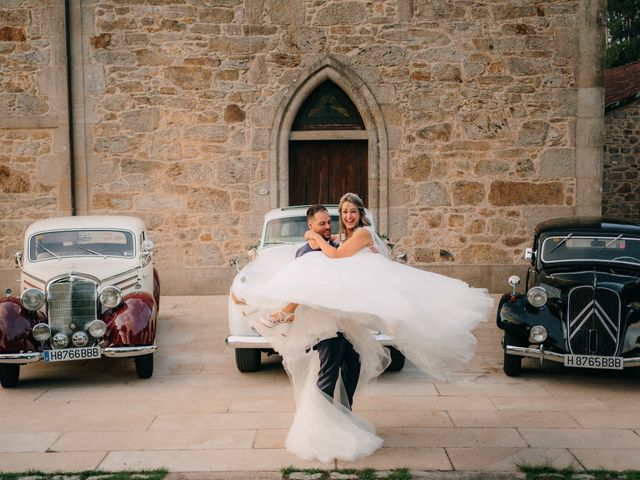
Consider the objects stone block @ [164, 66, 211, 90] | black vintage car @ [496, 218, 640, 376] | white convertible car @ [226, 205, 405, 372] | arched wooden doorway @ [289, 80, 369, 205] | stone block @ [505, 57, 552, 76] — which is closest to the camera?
white convertible car @ [226, 205, 405, 372]

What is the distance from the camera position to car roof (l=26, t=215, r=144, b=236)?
8.12 m

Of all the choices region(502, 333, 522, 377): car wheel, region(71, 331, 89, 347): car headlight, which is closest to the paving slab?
region(502, 333, 522, 377): car wheel

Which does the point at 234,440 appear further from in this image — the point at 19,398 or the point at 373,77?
the point at 373,77

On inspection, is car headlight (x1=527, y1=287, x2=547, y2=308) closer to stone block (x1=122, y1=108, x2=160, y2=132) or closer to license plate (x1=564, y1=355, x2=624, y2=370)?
license plate (x1=564, y1=355, x2=624, y2=370)

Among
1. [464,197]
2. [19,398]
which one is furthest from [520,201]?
[19,398]

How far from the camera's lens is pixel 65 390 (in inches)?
266

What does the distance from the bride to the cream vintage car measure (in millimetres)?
2404

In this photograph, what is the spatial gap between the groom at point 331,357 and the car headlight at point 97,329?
264cm

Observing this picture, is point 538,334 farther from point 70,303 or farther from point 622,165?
point 622,165

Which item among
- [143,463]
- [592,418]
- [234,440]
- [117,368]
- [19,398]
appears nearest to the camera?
[143,463]

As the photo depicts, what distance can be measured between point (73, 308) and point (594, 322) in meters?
5.07

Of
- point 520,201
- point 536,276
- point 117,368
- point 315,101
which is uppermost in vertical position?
point 315,101

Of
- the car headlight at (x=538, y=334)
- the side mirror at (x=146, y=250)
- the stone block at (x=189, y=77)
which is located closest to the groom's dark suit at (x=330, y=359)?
the car headlight at (x=538, y=334)

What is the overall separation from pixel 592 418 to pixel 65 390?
479 cm
